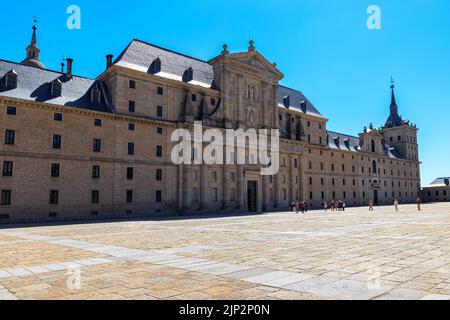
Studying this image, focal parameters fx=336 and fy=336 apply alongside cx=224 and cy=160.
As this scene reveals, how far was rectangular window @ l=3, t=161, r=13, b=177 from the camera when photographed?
103 ft

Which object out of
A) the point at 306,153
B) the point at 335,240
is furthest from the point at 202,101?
the point at 335,240

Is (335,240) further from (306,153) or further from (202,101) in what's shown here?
(306,153)

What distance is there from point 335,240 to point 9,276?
12.3 m

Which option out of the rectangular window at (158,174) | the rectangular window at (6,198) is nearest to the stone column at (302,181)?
the rectangular window at (158,174)

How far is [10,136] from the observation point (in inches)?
1266

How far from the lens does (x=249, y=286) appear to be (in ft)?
23.6

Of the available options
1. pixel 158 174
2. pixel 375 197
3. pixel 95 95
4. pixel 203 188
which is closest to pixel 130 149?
pixel 158 174

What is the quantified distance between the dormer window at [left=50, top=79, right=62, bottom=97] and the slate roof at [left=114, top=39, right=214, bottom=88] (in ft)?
23.6

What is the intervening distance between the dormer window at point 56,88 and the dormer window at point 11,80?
3445 millimetres

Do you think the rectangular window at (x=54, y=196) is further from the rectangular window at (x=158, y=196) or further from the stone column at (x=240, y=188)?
the stone column at (x=240, y=188)

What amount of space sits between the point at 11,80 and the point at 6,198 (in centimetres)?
1196

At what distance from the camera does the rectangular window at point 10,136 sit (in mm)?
31969

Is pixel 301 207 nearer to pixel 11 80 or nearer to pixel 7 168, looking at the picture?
pixel 7 168

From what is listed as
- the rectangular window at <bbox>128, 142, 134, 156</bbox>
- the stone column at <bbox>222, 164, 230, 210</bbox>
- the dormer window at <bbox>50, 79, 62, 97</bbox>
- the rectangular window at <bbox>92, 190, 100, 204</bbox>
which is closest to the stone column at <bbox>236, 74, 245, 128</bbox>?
the stone column at <bbox>222, 164, 230, 210</bbox>
